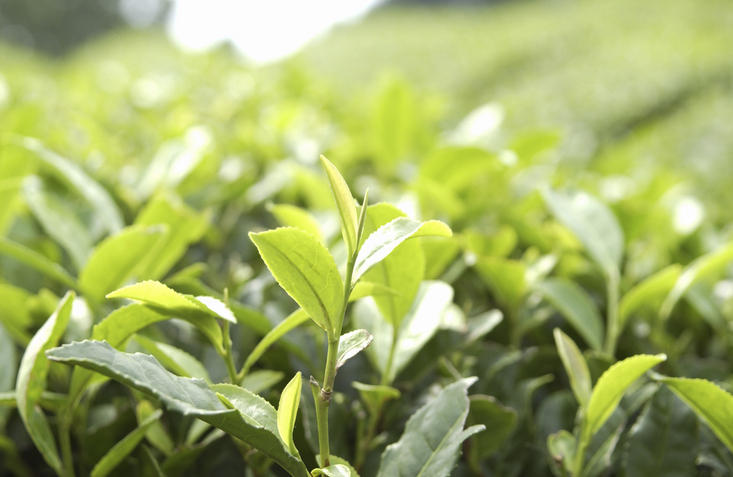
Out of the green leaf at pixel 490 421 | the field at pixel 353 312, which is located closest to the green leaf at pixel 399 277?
the field at pixel 353 312

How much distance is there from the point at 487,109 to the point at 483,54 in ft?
23.6

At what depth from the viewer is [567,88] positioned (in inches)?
250

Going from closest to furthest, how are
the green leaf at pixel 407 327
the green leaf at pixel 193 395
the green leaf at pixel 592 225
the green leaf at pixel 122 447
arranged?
the green leaf at pixel 193 395 < the green leaf at pixel 122 447 < the green leaf at pixel 407 327 < the green leaf at pixel 592 225

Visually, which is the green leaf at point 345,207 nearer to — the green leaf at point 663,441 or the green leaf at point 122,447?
the green leaf at point 122,447

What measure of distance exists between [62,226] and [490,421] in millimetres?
847

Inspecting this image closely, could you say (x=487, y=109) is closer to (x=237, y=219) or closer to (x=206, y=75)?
(x=237, y=219)

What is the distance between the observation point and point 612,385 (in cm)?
82

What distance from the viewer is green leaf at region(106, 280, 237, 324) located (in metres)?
0.74

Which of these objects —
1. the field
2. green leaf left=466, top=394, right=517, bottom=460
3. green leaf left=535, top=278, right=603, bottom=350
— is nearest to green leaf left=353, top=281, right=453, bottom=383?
the field

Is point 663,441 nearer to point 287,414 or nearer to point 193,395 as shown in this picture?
point 287,414

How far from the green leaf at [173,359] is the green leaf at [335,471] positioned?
221 millimetres

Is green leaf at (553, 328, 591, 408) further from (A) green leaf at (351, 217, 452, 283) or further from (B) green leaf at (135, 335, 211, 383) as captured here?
(B) green leaf at (135, 335, 211, 383)

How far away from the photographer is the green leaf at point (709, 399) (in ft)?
2.63

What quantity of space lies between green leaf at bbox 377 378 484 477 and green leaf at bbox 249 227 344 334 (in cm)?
18
